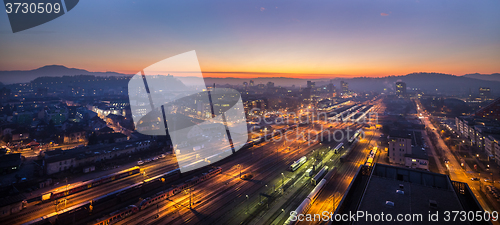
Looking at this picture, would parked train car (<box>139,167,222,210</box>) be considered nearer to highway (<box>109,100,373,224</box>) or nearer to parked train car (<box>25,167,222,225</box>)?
parked train car (<box>25,167,222,225</box>)

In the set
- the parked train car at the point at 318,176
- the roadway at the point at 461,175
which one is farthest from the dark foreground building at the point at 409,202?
the roadway at the point at 461,175

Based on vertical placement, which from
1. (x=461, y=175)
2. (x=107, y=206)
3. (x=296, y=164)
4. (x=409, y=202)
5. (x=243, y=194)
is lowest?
(x=461, y=175)

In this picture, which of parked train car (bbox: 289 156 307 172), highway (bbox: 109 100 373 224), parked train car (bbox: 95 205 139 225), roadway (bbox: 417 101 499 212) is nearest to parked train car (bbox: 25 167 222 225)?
parked train car (bbox: 95 205 139 225)

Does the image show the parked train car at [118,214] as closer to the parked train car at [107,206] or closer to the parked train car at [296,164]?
the parked train car at [107,206]

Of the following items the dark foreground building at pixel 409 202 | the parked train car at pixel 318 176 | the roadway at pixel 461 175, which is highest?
the dark foreground building at pixel 409 202

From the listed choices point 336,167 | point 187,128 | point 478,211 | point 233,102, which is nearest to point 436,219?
point 478,211

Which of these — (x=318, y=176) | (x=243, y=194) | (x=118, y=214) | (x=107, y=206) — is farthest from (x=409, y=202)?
(x=107, y=206)

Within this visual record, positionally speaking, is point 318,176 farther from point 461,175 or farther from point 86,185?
point 86,185

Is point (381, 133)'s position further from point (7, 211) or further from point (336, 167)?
point (7, 211)
